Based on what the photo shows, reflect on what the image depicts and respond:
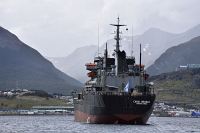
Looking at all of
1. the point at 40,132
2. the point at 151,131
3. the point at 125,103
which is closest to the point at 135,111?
the point at 125,103

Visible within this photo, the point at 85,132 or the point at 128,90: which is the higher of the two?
the point at 128,90

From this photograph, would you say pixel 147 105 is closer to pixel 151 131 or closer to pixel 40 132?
pixel 151 131

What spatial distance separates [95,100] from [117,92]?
709 cm

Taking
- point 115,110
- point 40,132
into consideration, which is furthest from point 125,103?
point 40,132

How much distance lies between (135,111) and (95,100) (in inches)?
532

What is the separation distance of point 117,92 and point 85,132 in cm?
3730

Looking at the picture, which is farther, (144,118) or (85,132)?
(144,118)

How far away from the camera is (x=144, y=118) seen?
19675 centimetres

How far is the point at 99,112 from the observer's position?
196625 millimetres

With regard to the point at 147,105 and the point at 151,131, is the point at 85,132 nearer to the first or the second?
the point at 151,131

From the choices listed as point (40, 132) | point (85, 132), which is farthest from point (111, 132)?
point (40, 132)

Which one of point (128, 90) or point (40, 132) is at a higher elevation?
point (128, 90)

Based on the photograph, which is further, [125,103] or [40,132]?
[125,103]

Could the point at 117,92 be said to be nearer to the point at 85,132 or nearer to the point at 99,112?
the point at 99,112
